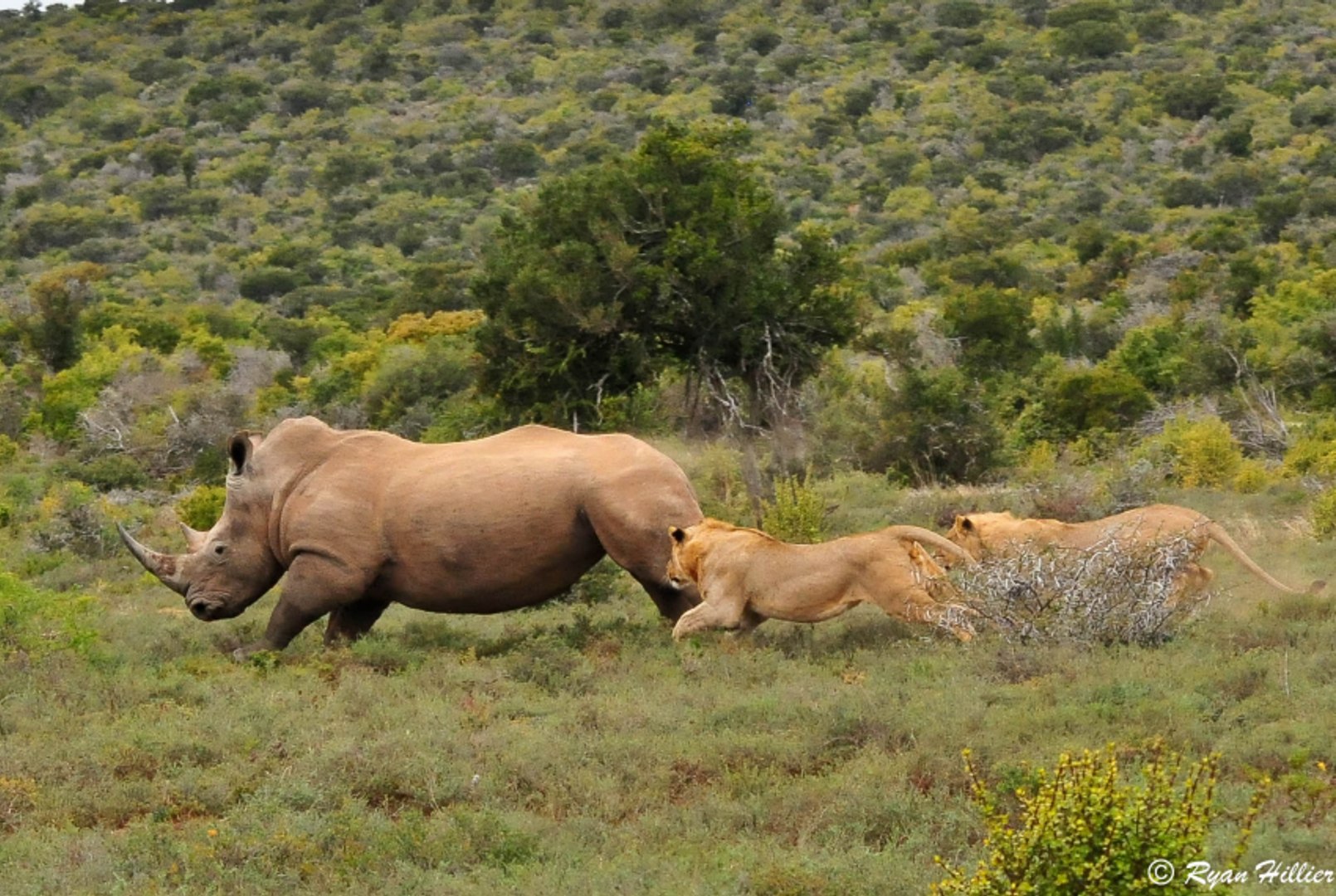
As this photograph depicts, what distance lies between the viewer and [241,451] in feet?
40.8

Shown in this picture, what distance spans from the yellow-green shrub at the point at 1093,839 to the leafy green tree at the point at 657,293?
535 inches

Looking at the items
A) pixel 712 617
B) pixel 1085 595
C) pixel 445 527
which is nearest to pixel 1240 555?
pixel 1085 595

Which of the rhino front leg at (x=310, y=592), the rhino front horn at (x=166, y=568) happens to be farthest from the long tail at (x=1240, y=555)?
the rhino front horn at (x=166, y=568)

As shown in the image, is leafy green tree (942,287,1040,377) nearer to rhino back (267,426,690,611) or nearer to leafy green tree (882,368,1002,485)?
leafy green tree (882,368,1002,485)

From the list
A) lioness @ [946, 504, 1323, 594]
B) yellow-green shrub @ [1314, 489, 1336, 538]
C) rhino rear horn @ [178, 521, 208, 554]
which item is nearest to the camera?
lioness @ [946, 504, 1323, 594]

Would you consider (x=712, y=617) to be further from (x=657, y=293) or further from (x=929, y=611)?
(x=657, y=293)

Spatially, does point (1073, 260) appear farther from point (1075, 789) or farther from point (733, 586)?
point (1075, 789)

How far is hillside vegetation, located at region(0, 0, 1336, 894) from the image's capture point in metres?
7.80

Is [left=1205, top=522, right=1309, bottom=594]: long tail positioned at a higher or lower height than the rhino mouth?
lower

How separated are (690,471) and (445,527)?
9668mm

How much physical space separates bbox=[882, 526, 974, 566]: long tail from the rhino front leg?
3361 mm

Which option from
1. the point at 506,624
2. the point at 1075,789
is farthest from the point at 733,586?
the point at 1075,789

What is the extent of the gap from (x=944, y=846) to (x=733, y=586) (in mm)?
4064

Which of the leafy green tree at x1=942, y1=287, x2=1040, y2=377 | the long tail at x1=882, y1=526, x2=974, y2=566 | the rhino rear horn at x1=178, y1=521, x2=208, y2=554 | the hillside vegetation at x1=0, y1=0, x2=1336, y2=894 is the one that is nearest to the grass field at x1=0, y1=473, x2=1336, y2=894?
the hillside vegetation at x1=0, y1=0, x2=1336, y2=894
